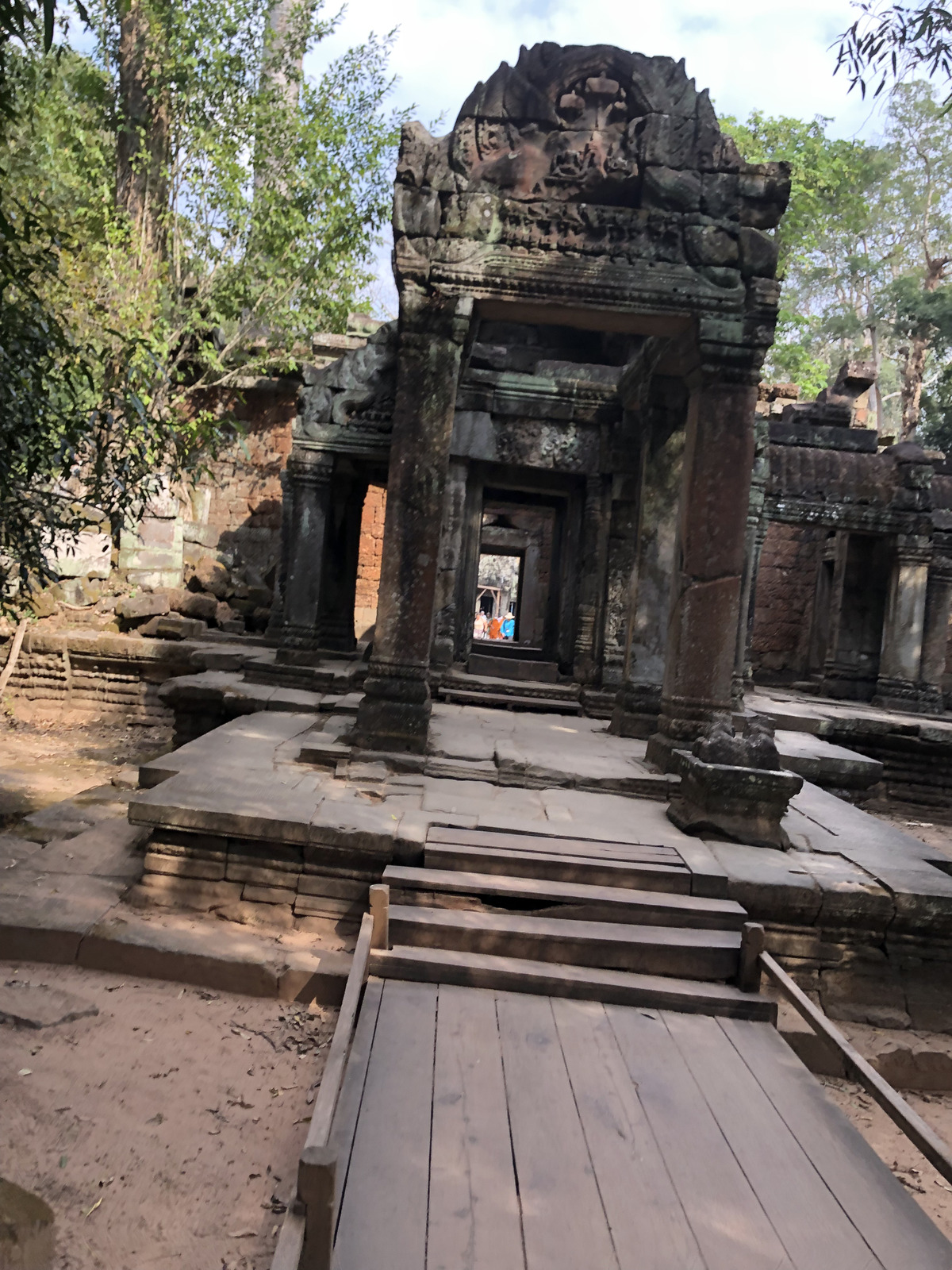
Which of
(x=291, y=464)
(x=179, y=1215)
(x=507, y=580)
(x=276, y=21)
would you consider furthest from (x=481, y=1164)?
(x=507, y=580)

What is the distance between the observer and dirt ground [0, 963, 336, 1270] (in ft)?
6.58

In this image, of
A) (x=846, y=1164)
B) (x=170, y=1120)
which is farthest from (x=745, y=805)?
(x=170, y=1120)

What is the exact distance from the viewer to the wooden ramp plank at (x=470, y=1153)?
1.85 metres

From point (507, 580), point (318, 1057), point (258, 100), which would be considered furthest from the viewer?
point (507, 580)

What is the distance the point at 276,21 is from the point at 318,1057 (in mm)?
23336

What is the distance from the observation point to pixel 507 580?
112 ft

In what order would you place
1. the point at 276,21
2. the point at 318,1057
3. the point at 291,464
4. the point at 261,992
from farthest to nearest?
the point at 276,21, the point at 291,464, the point at 261,992, the point at 318,1057

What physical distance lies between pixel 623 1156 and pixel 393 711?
2.93 m

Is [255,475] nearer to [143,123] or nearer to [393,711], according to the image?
[143,123]

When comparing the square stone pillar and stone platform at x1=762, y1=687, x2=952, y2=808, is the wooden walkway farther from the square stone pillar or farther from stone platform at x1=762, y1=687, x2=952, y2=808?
stone platform at x1=762, y1=687, x2=952, y2=808

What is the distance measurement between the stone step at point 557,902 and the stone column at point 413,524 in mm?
1464

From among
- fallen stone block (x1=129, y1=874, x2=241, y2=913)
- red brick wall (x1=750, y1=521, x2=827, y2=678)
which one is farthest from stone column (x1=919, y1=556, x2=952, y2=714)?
fallen stone block (x1=129, y1=874, x2=241, y2=913)

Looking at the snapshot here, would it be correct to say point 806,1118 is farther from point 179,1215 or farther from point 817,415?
point 817,415

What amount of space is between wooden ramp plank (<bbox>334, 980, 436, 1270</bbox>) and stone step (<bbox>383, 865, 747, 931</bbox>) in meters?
0.55
